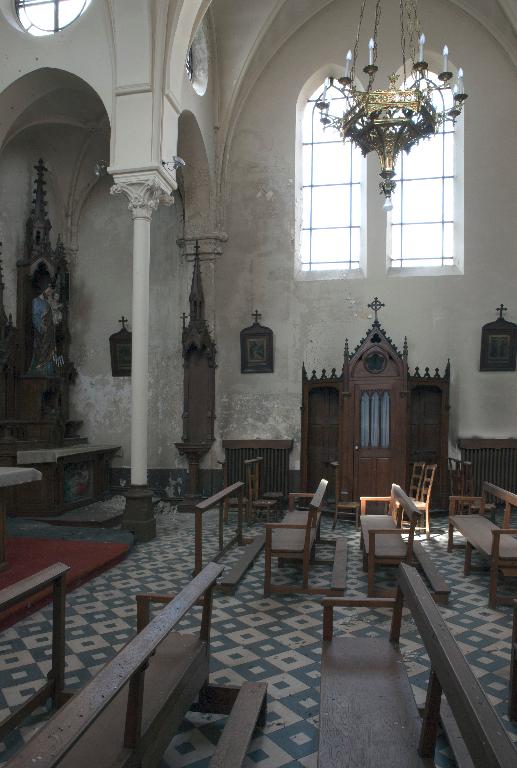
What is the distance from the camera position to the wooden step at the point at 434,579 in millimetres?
5630

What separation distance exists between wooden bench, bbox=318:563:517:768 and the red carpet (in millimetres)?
3067

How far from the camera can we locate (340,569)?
609cm

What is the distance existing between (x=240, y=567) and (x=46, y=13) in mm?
8765

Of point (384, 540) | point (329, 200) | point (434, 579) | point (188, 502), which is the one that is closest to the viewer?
point (434, 579)

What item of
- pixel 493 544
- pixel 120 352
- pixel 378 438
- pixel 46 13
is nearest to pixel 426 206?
pixel 378 438

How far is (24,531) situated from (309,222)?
7629 millimetres

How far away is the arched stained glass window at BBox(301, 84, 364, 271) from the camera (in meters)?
12.0

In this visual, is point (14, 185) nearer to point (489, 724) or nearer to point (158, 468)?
point (158, 468)

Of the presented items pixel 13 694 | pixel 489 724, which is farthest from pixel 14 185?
pixel 489 724

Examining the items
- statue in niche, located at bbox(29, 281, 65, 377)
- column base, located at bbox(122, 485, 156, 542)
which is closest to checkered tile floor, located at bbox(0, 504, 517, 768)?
column base, located at bbox(122, 485, 156, 542)

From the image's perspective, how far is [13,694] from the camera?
3809 millimetres

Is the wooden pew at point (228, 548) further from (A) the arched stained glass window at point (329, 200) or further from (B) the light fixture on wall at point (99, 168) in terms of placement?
(A) the arched stained glass window at point (329, 200)

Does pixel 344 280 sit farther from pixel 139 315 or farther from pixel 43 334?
pixel 43 334

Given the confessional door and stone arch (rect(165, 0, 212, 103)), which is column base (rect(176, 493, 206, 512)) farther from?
stone arch (rect(165, 0, 212, 103))
